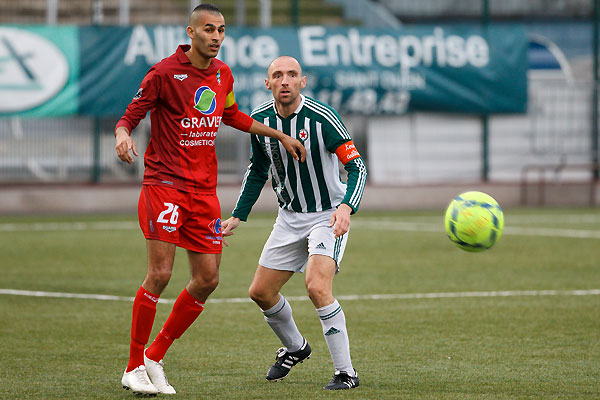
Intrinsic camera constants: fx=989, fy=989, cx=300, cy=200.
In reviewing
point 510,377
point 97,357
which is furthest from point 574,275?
point 97,357

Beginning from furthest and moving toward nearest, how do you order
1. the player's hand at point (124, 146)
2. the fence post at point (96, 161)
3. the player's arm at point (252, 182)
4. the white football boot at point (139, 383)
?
the fence post at point (96, 161) → the player's arm at point (252, 182) → the white football boot at point (139, 383) → the player's hand at point (124, 146)

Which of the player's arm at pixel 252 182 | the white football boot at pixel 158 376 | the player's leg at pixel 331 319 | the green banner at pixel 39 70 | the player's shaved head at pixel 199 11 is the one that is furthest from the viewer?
the green banner at pixel 39 70

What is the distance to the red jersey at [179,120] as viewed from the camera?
6148 mm

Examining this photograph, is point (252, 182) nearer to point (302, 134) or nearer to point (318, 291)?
point (302, 134)

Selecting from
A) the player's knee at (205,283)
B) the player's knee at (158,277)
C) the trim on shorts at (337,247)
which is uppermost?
the trim on shorts at (337,247)

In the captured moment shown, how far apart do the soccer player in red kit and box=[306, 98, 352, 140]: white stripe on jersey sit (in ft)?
0.99

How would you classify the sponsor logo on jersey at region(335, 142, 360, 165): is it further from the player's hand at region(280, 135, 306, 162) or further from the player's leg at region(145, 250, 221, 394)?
the player's leg at region(145, 250, 221, 394)

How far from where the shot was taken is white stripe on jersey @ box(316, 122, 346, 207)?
665 centimetres

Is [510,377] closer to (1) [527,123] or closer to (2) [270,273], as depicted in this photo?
(2) [270,273]

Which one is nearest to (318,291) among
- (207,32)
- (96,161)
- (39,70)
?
(207,32)

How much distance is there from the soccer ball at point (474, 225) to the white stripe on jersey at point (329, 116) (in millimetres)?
1170

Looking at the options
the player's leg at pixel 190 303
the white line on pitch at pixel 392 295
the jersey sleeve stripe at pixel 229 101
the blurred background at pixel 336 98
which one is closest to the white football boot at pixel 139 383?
the player's leg at pixel 190 303

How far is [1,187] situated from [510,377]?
51.7 ft

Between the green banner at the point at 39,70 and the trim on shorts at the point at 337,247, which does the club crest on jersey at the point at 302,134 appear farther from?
the green banner at the point at 39,70
